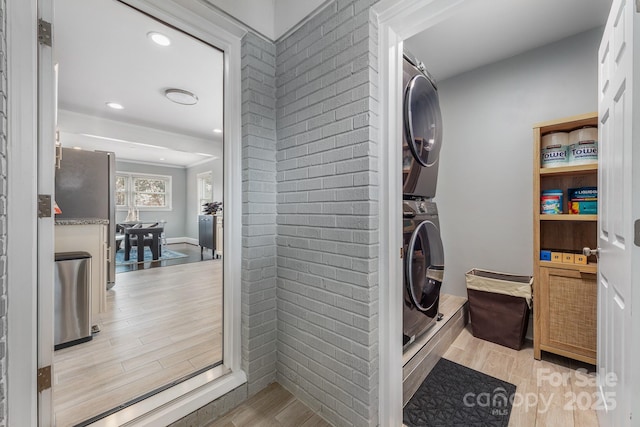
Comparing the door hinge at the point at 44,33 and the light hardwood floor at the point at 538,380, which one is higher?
the door hinge at the point at 44,33

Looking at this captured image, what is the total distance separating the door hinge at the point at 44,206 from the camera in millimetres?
1011

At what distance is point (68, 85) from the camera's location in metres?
2.98

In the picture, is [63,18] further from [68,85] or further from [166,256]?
[166,256]

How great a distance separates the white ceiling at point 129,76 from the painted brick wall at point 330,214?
34.3 inches

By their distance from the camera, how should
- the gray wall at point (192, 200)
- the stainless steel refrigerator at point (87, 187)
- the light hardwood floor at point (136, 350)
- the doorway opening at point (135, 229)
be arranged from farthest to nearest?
the gray wall at point (192, 200) < the stainless steel refrigerator at point (87, 187) < the doorway opening at point (135, 229) < the light hardwood floor at point (136, 350)

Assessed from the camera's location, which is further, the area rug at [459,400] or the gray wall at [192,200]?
the gray wall at [192,200]

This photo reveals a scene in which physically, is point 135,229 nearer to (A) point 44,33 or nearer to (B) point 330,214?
(A) point 44,33

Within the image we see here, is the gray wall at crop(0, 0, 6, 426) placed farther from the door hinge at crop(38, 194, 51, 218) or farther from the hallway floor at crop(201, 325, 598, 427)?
the hallway floor at crop(201, 325, 598, 427)

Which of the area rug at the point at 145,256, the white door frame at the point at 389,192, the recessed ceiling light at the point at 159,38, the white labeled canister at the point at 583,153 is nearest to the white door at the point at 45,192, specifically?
the recessed ceiling light at the point at 159,38

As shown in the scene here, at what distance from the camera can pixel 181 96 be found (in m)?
3.30

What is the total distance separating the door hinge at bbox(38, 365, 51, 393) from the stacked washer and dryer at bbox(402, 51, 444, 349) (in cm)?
165

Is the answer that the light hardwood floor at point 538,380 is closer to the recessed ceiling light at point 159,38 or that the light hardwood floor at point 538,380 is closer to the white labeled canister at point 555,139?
the white labeled canister at point 555,139

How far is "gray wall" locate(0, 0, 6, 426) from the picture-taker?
0.86 meters

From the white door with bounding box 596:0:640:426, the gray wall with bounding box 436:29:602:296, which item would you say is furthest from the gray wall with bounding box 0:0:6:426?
the gray wall with bounding box 436:29:602:296
